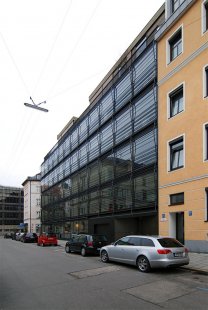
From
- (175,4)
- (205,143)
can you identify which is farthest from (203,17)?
(205,143)

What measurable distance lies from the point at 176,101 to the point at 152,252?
11365 mm

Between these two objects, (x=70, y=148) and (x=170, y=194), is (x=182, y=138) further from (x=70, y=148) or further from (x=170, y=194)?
(x=70, y=148)

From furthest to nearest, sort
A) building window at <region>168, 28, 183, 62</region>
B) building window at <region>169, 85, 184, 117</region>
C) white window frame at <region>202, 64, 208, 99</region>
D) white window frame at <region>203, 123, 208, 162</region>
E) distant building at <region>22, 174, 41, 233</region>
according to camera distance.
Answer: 1. distant building at <region>22, 174, 41, 233</region>
2. building window at <region>168, 28, 183, 62</region>
3. building window at <region>169, 85, 184, 117</region>
4. white window frame at <region>202, 64, 208, 99</region>
5. white window frame at <region>203, 123, 208, 162</region>

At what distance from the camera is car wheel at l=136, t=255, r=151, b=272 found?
1330cm

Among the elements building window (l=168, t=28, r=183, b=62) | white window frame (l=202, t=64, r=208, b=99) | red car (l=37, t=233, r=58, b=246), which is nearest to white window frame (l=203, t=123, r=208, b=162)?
white window frame (l=202, t=64, r=208, b=99)

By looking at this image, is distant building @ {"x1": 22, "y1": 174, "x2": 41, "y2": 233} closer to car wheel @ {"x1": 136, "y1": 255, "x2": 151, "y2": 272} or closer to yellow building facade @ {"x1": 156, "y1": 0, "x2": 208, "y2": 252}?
yellow building facade @ {"x1": 156, "y1": 0, "x2": 208, "y2": 252}

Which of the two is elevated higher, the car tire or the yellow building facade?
the yellow building facade

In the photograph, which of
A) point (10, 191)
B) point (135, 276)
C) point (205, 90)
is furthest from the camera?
point (10, 191)

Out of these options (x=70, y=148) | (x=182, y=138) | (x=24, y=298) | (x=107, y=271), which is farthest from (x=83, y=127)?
(x=24, y=298)

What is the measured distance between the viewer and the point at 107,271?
13781 millimetres

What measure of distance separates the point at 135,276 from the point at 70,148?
34167 millimetres

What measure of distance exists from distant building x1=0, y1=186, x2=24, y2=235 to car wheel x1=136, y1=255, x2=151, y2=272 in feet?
371

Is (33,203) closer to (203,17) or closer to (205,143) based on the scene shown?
(205,143)

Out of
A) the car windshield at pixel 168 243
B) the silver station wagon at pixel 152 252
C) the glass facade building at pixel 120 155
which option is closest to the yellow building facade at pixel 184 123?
the glass facade building at pixel 120 155
